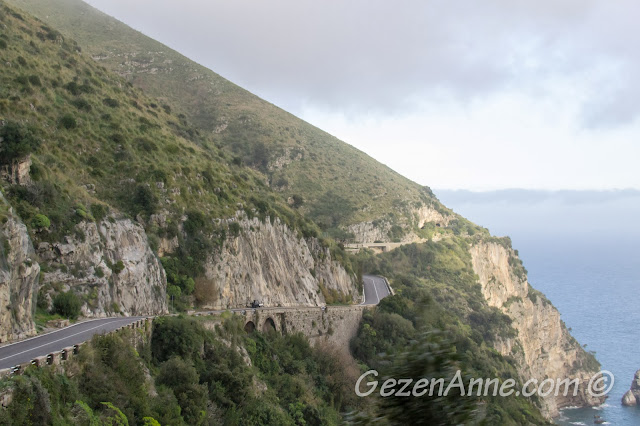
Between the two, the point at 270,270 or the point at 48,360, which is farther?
the point at 270,270

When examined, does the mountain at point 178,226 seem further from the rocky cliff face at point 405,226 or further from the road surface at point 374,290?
the road surface at point 374,290

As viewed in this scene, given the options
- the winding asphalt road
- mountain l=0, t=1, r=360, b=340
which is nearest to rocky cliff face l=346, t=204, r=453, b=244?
mountain l=0, t=1, r=360, b=340

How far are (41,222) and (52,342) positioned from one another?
26.7 ft

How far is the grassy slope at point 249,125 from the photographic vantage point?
285 feet

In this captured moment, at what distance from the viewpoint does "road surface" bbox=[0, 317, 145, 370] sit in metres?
14.0

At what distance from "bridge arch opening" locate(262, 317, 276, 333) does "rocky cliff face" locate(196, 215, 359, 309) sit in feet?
8.56

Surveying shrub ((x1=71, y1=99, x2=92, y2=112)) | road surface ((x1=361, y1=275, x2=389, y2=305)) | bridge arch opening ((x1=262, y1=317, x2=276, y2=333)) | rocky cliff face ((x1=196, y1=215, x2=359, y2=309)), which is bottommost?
road surface ((x1=361, y1=275, x2=389, y2=305))

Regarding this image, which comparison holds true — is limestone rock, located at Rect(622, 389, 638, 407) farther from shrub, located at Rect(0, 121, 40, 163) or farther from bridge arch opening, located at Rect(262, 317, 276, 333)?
shrub, located at Rect(0, 121, 40, 163)

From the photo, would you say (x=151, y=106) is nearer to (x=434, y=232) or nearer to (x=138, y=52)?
(x=138, y=52)

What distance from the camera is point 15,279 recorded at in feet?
57.5

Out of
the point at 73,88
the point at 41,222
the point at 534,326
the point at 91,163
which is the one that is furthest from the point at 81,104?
the point at 534,326

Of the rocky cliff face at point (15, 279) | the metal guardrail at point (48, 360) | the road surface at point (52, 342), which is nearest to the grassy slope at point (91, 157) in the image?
the rocky cliff face at point (15, 279)

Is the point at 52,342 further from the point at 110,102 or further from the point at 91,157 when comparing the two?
the point at 110,102

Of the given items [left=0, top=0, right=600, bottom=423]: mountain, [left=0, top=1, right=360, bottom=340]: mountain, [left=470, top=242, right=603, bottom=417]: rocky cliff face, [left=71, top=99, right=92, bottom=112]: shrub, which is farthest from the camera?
[left=470, top=242, right=603, bottom=417]: rocky cliff face
